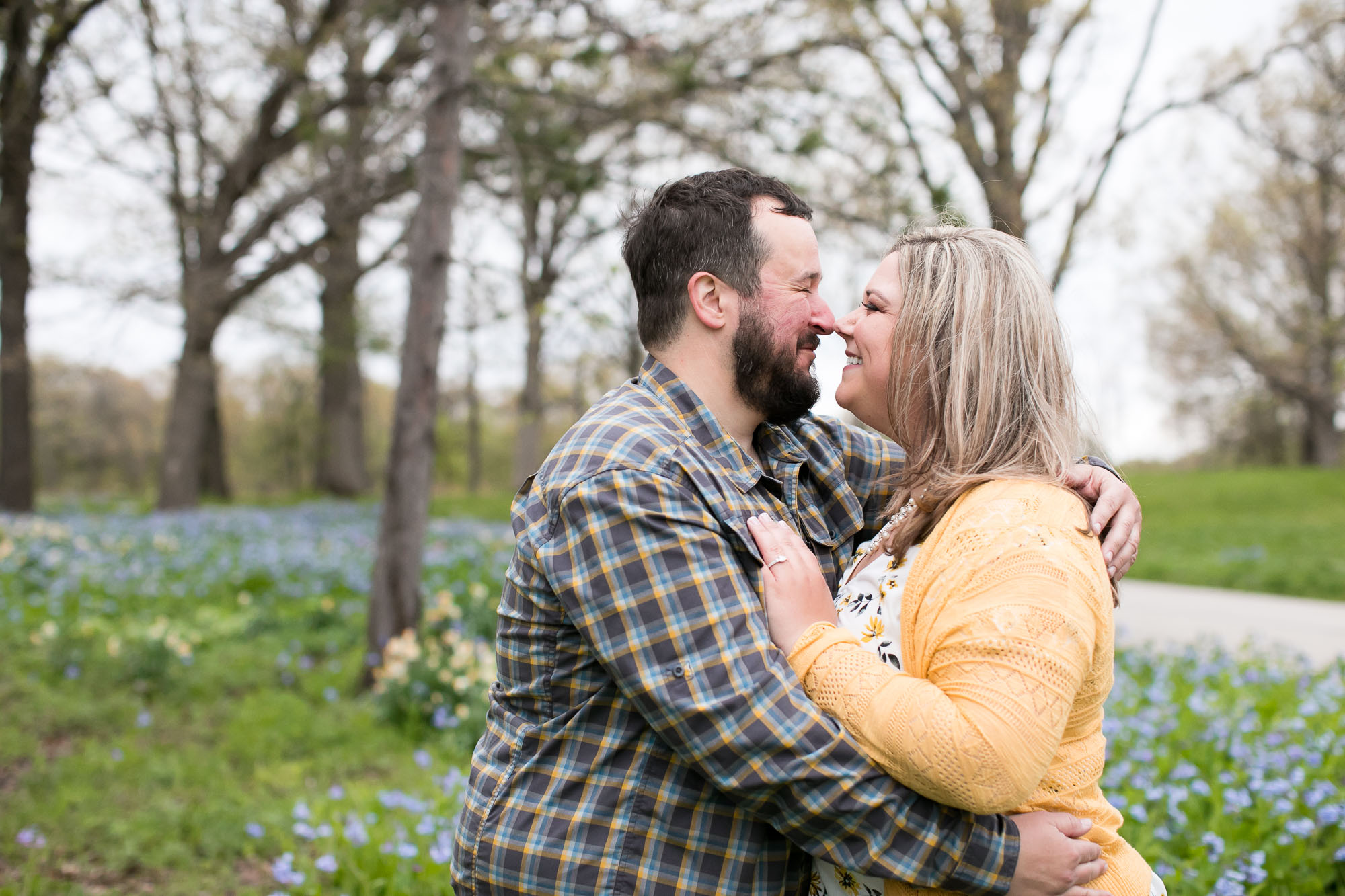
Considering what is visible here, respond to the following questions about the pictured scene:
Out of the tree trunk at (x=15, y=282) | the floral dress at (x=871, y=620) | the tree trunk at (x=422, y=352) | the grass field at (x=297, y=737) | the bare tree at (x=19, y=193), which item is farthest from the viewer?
the tree trunk at (x=15, y=282)

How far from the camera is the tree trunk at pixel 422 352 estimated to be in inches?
235

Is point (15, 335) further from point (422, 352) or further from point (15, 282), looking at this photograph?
point (422, 352)

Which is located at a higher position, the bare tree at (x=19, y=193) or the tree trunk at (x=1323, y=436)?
the bare tree at (x=19, y=193)

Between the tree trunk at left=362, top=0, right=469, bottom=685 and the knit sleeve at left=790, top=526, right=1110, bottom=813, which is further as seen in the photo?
the tree trunk at left=362, top=0, right=469, bottom=685

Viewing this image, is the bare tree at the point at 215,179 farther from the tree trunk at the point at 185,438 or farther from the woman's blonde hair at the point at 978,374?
the woman's blonde hair at the point at 978,374

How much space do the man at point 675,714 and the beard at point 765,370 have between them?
12 millimetres

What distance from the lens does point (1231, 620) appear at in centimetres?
839

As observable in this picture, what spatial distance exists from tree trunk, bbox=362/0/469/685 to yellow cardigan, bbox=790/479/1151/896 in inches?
186

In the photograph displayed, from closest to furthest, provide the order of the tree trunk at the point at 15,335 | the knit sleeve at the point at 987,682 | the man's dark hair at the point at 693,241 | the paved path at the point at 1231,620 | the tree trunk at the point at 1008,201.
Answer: the knit sleeve at the point at 987,682, the man's dark hair at the point at 693,241, the paved path at the point at 1231,620, the tree trunk at the point at 1008,201, the tree trunk at the point at 15,335

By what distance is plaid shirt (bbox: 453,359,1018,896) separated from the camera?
1556mm

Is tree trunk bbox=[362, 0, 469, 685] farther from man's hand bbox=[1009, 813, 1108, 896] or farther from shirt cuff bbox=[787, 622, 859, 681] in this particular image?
man's hand bbox=[1009, 813, 1108, 896]

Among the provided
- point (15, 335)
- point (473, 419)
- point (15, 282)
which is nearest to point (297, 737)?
point (15, 335)

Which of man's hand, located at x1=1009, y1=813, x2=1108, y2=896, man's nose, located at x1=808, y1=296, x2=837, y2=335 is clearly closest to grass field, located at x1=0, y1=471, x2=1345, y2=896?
man's hand, located at x1=1009, y1=813, x2=1108, y2=896

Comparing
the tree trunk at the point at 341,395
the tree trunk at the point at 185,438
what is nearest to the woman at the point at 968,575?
the tree trunk at the point at 185,438
